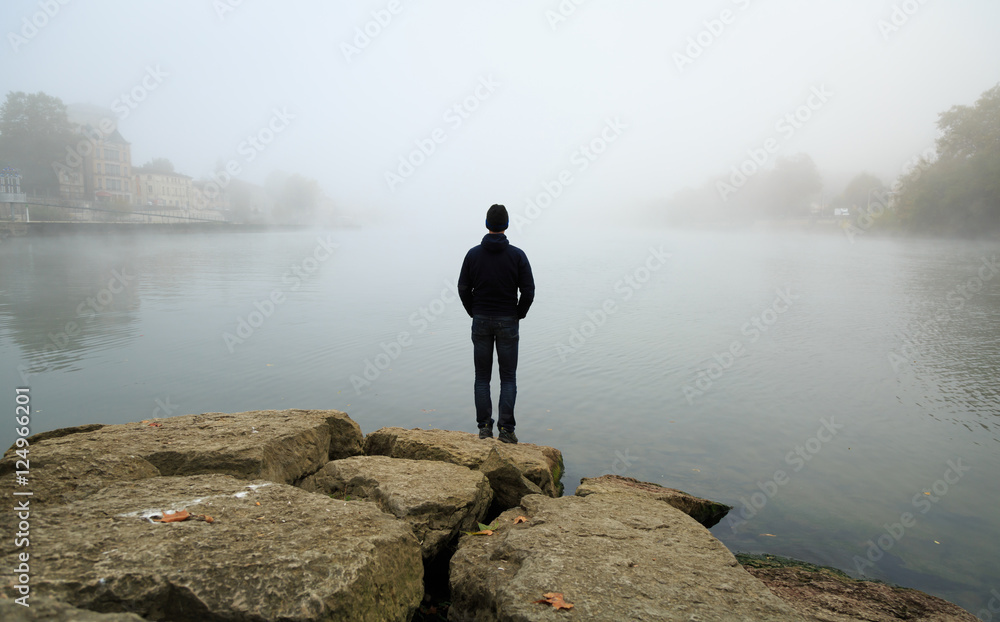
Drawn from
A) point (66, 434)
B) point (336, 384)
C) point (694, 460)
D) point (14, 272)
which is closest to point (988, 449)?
point (694, 460)

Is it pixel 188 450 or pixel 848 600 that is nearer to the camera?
pixel 848 600

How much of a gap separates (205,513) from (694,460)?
571cm

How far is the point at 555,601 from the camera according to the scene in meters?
3.26

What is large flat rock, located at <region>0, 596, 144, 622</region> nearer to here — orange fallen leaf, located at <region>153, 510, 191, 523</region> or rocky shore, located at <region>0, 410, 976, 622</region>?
rocky shore, located at <region>0, 410, 976, 622</region>

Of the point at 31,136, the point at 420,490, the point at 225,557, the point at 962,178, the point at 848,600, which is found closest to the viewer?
the point at 225,557

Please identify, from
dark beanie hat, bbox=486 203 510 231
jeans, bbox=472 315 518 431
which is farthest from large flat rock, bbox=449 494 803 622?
dark beanie hat, bbox=486 203 510 231

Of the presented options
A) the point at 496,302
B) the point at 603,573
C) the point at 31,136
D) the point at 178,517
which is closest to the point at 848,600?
the point at 603,573

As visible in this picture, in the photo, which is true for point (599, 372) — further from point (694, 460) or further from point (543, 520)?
point (543, 520)

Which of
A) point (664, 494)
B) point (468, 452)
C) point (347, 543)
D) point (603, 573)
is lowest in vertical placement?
point (664, 494)

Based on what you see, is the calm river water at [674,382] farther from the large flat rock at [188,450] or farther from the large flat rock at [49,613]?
the large flat rock at [49,613]

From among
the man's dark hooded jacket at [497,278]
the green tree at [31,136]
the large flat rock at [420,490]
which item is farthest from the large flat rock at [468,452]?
the green tree at [31,136]

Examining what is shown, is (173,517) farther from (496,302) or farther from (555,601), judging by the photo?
(496,302)

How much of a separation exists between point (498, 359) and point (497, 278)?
911mm

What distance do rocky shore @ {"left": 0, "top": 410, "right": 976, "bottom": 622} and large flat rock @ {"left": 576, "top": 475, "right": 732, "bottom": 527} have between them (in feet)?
0.09
